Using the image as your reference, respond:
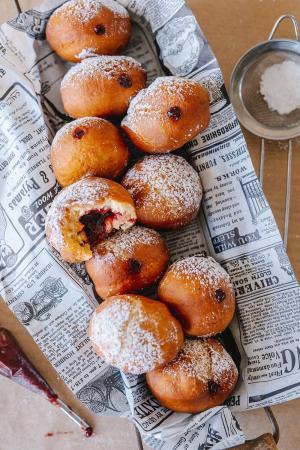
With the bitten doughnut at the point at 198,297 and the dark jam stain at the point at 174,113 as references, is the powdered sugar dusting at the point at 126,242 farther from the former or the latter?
the dark jam stain at the point at 174,113

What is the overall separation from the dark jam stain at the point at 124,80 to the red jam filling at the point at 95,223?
227 mm

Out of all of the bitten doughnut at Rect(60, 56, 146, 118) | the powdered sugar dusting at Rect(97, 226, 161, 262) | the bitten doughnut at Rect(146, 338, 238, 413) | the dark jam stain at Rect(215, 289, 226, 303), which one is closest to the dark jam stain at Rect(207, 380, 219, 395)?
the bitten doughnut at Rect(146, 338, 238, 413)

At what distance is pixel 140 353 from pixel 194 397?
0.11 m

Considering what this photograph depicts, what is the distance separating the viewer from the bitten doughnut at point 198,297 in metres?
0.91

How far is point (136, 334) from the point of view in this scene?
87 centimetres

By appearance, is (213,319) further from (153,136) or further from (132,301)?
(153,136)

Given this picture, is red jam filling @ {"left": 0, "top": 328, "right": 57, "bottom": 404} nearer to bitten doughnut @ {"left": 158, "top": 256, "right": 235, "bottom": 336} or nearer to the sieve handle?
bitten doughnut @ {"left": 158, "top": 256, "right": 235, "bottom": 336}

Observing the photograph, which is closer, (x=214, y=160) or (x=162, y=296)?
(x=162, y=296)

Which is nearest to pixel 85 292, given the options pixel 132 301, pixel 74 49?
pixel 132 301

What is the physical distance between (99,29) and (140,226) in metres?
0.35

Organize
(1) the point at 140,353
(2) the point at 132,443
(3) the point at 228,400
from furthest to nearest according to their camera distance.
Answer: (2) the point at 132,443 < (3) the point at 228,400 < (1) the point at 140,353

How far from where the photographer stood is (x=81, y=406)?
110cm

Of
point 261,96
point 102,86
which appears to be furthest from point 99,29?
point 261,96

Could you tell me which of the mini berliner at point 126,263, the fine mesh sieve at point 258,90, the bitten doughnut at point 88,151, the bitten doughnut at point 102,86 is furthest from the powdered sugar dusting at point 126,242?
the fine mesh sieve at point 258,90
